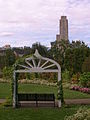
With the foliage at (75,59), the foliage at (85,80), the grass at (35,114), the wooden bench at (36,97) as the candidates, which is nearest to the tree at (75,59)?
the foliage at (75,59)

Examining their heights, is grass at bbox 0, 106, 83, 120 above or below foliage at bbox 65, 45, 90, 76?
below

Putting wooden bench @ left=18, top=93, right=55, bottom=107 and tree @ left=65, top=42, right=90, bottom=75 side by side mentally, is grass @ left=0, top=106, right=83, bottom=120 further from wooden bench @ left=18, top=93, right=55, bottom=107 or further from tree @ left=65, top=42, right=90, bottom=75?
tree @ left=65, top=42, right=90, bottom=75

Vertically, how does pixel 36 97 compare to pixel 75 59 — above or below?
below

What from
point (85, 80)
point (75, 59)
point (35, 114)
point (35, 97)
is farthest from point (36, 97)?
point (75, 59)

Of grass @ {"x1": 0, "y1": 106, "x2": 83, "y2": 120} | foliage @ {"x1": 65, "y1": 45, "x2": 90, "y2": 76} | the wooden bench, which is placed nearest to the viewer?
grass @ {"x1": 0, "y1": 106, "x2": 83, "y2": 120}

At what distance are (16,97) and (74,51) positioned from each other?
2278 centimetres

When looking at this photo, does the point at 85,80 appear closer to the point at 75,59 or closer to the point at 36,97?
the point at 36,97

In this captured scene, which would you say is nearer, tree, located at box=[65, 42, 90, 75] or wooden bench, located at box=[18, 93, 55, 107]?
wooden bench, located at box=[18, 93, 55, 107]

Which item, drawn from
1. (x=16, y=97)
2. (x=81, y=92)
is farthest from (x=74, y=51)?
(x=16, y=97)

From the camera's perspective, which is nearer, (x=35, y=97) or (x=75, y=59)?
(x=35, y=97)

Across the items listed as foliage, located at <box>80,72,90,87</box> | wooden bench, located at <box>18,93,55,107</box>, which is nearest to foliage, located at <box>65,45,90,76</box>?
foliage, located at <box>80,72,90,87</box>

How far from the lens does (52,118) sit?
12203 millimetres

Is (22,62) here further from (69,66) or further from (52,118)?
(69,66)

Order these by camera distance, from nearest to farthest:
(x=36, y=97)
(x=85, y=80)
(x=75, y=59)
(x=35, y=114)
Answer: (x=35, y=114), (x=36, y=97), (x=85, y=80), (x=75, y=59)
